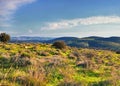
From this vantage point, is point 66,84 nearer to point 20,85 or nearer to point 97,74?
point 20,85

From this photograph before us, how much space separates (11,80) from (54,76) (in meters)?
3.80

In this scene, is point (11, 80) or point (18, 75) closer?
point (11, 80)

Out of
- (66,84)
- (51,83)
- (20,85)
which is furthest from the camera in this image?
(51,83)

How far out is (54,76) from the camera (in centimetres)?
1521

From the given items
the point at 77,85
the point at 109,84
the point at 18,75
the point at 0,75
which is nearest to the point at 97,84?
the point at 109,84

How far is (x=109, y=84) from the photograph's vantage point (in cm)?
1437

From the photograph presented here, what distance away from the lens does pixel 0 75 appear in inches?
476

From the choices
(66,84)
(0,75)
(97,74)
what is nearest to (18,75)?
(0,75)

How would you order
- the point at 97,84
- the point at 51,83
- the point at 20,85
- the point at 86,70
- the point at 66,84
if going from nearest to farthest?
the point at 20,85, the point at 66,84, the point at 51,83, the point at 97,84, the point at 86,70

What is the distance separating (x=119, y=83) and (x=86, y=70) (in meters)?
5.60

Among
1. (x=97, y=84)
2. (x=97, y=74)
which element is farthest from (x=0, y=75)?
(x=97, y=74)

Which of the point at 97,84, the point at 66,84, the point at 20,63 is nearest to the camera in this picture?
the point at 66,84

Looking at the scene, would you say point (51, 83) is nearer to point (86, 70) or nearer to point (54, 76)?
point (54, 76)

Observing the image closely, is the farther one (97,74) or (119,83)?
(97,74)
